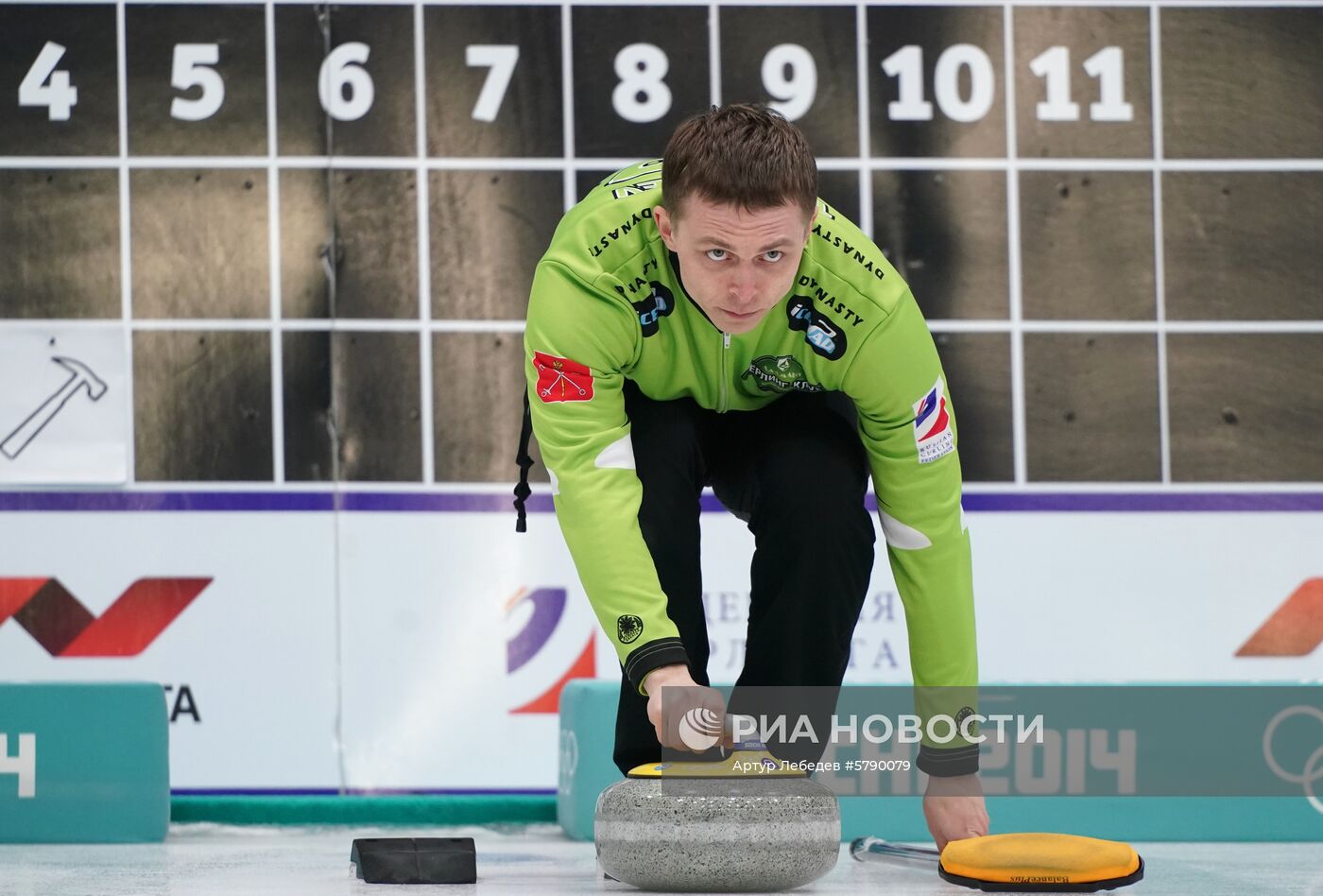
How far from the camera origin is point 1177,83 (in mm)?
3504

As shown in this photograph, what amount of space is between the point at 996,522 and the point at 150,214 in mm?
1885

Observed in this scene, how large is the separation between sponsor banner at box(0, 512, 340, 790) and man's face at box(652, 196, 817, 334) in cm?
193

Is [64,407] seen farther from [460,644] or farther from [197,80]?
[460,644]

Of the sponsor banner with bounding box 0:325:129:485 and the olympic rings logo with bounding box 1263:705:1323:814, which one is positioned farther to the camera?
the sponsor banner with bounding box 0:325:129:485

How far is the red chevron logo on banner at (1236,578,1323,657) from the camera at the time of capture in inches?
136

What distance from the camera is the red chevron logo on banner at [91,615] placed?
3.34 meters

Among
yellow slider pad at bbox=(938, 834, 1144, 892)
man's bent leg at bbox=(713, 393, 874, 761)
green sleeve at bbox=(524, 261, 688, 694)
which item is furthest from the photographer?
man's bent leg at bbox=(713, 393, 874, 761)

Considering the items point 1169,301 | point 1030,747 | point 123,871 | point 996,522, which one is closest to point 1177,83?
point 1169,301

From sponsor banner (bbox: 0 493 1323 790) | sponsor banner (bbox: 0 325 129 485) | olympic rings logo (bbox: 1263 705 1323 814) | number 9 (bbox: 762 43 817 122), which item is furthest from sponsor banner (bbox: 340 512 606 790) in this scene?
olympic rings logo (bbox: 1263 705 1323 814)

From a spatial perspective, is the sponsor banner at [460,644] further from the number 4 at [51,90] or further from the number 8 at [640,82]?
the number 4 at [51,90]

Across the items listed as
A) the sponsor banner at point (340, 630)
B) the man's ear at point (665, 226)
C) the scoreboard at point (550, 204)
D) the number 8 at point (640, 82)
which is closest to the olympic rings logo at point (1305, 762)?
the sponsor banner at point (340, 630)

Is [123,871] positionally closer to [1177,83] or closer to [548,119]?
[548,119]

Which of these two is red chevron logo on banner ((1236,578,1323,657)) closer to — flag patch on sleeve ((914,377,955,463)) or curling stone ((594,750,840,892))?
flag patch on sleeve ((914,377,955,463))

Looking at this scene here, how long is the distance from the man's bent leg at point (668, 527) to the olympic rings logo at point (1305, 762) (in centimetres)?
125
